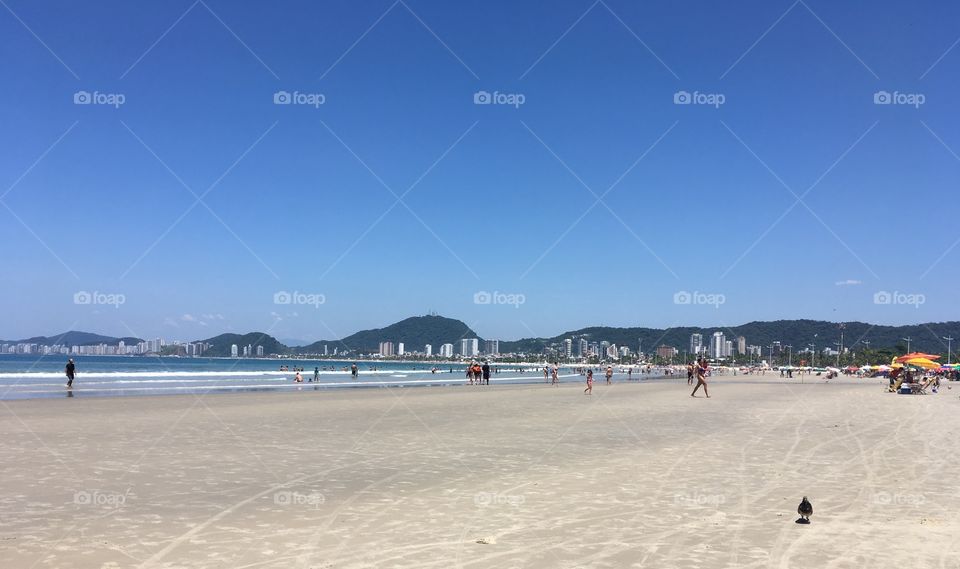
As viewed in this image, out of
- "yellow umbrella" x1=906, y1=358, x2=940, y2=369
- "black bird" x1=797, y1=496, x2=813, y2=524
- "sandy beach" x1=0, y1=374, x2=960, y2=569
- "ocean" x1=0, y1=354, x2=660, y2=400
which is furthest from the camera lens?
"yellow umbrella" x1=906, y1=358, x2=940, y2=369

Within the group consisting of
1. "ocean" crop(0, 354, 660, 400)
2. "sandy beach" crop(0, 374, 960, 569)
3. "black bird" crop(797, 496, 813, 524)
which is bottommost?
"ocean" crop(0, 354, 660, 400)

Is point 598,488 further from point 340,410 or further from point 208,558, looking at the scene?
point 340,410

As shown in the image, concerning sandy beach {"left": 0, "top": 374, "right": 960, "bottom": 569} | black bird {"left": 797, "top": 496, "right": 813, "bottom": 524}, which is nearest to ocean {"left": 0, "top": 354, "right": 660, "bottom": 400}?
sandy beach {"left": 0, "top": 374, "right": 960, "bottom": 569}

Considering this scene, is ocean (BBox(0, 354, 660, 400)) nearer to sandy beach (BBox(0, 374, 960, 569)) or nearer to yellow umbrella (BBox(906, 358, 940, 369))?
sandy beach (BBox(0, 374, 960, 569))

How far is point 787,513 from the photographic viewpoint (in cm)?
884

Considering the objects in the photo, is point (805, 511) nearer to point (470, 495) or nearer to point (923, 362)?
point (470, 495)

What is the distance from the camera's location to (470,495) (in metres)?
9.95

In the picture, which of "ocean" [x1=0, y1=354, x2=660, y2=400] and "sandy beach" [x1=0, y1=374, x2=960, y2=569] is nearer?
"sandy beach" [x1=0, y1=374, x2=960, y2=569]

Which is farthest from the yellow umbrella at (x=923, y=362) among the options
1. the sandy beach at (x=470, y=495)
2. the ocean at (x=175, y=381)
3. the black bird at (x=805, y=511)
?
the black bird at (x=805, y=511)

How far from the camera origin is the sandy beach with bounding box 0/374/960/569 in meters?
6.93

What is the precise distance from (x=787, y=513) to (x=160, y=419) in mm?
18739

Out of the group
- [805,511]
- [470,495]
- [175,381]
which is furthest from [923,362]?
[175,381]

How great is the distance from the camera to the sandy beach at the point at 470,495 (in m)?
6.93

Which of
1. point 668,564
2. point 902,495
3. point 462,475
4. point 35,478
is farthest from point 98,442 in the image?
point 902,495
